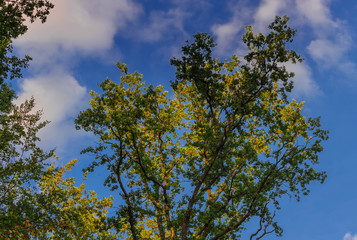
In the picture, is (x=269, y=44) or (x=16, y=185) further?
(x=16, y=185)

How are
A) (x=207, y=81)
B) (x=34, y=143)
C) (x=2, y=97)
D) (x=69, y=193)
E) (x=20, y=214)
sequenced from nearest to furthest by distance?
(x=2, y=97)
(x=207, y=81)
(x=20, y=214)
(x=34, y=143)
(x=69, y=193)

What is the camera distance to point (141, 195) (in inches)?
845

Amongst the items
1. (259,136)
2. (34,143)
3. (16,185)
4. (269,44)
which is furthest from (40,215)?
(269,44)

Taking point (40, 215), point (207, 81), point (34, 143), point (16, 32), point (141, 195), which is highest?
point (16, 32)

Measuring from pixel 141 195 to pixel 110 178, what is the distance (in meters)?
2.38

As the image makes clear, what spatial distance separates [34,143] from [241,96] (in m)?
15.5

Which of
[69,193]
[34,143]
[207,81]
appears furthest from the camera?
[69,193]

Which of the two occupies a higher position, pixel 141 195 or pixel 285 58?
pixel 285 58

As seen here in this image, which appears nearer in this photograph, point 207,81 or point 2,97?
point 2,97

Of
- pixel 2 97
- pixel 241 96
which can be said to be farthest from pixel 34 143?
pixel 241 96

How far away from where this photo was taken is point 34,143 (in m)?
25.0

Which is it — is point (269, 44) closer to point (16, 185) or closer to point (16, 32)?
point (16, 32)

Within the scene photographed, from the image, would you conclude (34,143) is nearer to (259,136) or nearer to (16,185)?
(16,185)

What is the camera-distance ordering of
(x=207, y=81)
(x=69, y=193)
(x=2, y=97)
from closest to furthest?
(x=2, y=97) < (x=207, y=81) < (x=69, y=193)
